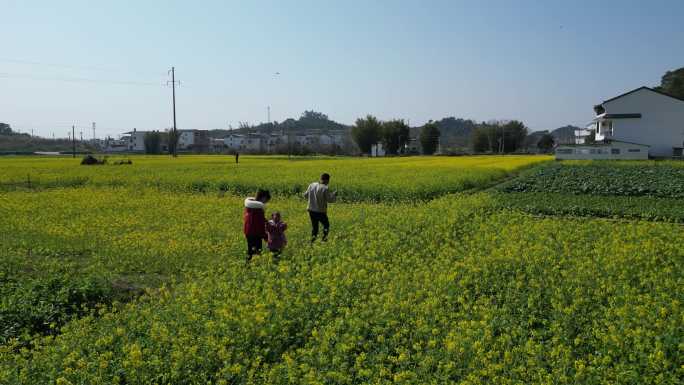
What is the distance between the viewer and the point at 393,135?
98.4m

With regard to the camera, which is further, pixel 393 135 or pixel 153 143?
pixel 153 143

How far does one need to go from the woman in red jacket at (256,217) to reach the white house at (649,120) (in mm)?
55826

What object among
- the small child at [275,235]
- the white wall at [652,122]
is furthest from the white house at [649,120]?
the small child at [275,235]

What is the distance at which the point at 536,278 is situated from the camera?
9.45m

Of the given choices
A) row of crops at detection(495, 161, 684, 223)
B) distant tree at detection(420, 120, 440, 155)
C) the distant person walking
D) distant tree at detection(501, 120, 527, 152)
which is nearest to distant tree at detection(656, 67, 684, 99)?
distant tree at detection(501, 120, 527, 152)

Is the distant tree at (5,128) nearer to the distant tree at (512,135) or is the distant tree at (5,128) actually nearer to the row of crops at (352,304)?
the distant tree at (512,135)

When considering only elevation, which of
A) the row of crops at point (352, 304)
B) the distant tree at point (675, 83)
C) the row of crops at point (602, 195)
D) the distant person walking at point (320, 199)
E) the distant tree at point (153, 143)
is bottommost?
the row of crops at point (352, 304)

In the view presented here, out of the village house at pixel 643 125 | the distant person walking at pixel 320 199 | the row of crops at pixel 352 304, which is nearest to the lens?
the row of crops at pixel 352 304

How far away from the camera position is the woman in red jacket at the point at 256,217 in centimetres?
1060

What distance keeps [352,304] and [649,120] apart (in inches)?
2445

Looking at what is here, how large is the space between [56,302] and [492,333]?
6902 millimetres

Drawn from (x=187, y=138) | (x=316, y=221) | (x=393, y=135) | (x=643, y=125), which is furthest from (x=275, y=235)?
(x=187, y=138)

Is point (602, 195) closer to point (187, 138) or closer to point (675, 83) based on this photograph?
point (675, 83)

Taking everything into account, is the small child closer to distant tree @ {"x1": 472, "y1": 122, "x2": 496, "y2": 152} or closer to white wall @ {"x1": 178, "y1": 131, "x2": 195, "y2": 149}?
distant tree @ {"x1": 472, "y1": 122, "x2": 496, "y2": 152}
